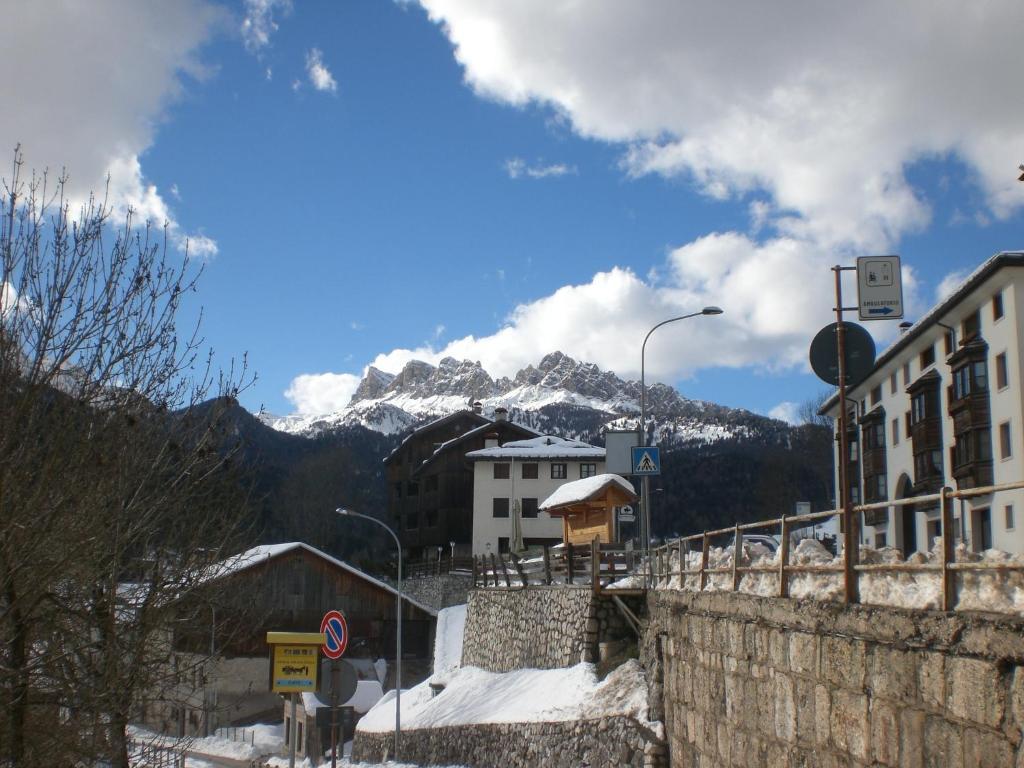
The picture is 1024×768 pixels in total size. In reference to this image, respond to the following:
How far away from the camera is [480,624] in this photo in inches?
1296

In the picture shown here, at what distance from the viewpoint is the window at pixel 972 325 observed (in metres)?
37.9

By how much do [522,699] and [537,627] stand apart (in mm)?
3135

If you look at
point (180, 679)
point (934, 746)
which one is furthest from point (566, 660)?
point (934, 746)

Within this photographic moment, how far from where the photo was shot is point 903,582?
8.40 meters

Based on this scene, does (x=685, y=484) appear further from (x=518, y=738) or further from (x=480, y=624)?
(x=518, y=738)

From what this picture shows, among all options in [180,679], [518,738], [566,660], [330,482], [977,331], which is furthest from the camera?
[330,482]

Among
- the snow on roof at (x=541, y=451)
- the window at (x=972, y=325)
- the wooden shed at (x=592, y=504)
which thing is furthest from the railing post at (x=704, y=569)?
the snow on roof at (x=541, y=451)

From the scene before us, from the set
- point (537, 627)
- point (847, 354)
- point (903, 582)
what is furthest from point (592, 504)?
point (903, 582)

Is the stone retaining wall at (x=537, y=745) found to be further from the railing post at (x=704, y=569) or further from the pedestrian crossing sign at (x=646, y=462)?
the pedestrian crossing sign at (x=646, y=462)

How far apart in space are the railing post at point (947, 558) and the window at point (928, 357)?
126ft

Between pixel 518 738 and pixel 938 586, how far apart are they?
15.4m

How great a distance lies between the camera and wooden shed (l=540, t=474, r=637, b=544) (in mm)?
28078

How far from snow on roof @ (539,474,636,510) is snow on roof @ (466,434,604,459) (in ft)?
102

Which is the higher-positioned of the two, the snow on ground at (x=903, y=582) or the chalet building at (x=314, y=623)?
the snow on ground at (x=903, y=582)
